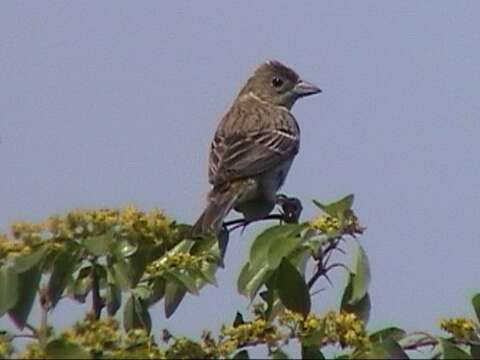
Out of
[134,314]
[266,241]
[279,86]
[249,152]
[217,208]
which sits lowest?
[134,314]

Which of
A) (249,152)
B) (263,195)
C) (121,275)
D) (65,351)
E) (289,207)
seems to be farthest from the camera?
(249,152)

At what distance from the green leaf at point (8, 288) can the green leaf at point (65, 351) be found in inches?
24.6

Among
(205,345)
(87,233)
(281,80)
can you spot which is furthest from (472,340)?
(281,80)

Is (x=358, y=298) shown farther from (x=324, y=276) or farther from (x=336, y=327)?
(x=336, y=327)

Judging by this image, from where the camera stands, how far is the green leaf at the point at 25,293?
13.8ft

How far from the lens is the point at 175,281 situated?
14.9 ft

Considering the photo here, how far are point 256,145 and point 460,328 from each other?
5149 millimetres

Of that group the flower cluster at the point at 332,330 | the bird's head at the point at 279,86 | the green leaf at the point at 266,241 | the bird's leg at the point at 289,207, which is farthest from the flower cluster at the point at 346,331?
the bird's head at the point at 279,86

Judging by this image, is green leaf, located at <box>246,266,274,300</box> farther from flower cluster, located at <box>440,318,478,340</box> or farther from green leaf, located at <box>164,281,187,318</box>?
flower cluster, located at <box>440,318,478,340</box>

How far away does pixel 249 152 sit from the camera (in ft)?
30.4

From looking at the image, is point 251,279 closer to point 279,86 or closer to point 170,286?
point 170,286

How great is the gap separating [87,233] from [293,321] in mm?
721

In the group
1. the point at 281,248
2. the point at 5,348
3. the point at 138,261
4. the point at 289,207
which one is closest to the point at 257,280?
the point at 281,248

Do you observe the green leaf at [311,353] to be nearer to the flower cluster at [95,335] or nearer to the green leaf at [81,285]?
the flower cluster at [95,335]
